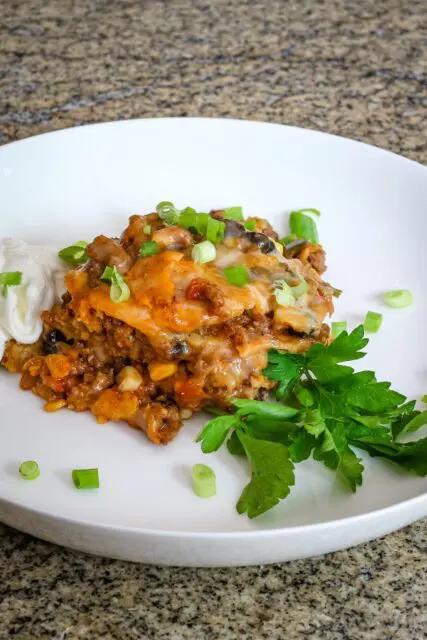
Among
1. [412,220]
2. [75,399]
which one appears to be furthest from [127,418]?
[412,220]

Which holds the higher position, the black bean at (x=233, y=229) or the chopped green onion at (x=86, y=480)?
the black bean at (x=233, y=229)

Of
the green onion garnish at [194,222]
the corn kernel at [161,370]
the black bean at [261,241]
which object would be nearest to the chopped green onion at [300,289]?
the black bean at [261,241]

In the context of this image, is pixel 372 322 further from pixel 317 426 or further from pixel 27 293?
pixel 27 293

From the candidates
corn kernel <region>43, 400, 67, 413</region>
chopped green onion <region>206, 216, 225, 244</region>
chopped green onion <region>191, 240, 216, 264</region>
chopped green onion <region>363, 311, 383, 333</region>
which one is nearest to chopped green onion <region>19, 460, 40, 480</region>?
corn kernel <region>43, 400, 67, 413</region>

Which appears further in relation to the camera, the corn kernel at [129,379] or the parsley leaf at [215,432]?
the corn kernel at [129,379]

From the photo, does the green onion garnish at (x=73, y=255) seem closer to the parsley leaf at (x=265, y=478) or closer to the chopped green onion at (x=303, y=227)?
the chopped green onion at (x=303, y=227)

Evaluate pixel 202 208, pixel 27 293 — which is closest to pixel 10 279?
pixel 27 293
